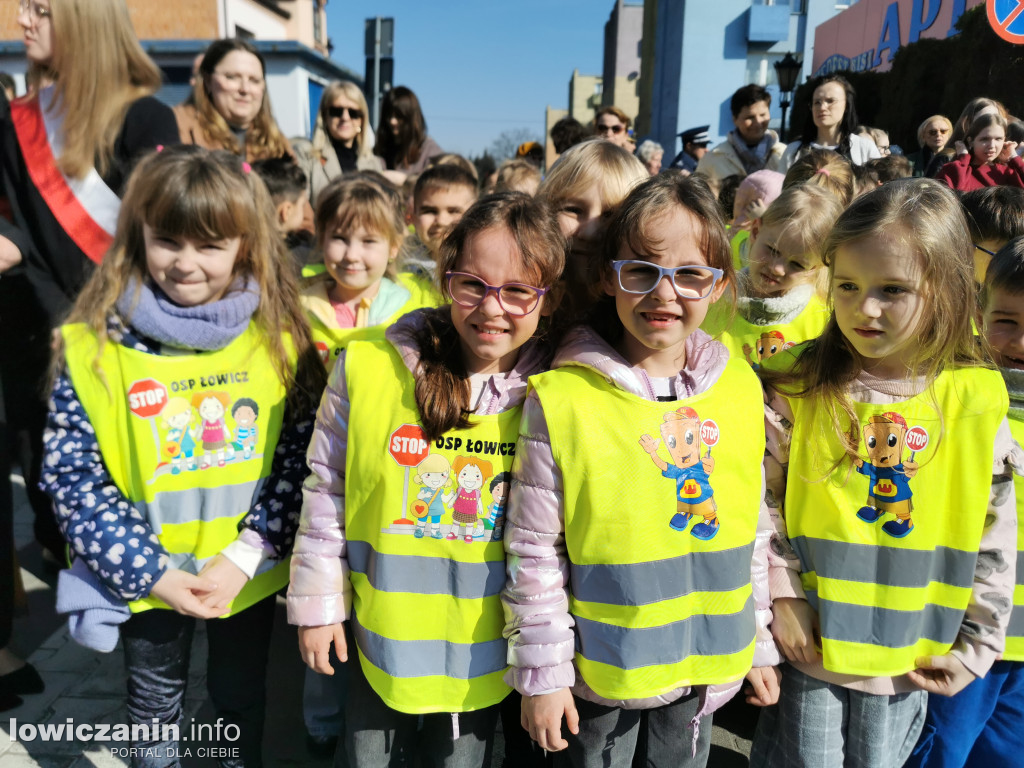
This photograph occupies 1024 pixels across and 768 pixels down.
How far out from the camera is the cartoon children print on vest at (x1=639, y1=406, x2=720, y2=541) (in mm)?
1605

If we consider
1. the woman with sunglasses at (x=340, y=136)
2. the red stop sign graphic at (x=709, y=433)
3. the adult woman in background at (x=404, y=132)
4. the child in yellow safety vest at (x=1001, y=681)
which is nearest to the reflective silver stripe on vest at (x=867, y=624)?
the child in yellow safety vest at (x=1001, y=681)

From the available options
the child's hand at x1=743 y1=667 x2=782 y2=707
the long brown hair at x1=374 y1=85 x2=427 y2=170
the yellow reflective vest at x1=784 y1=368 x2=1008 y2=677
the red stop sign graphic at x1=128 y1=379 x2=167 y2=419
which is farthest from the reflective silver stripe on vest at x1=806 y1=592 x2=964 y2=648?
the long brown hair at x1=374 y1=85 x2=427 y2=170

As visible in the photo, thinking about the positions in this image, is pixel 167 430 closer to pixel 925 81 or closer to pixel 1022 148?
pixel 1022 148

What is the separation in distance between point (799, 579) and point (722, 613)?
0.95 ft

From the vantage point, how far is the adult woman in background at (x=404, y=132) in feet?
16.3

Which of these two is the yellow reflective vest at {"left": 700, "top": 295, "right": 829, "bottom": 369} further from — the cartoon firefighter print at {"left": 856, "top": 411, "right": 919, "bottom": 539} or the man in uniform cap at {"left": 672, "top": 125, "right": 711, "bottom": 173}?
the man in uniform cap at {"left": 672, "top": 125, "right": 711, "bottom": 173}

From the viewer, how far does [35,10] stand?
2322 mm

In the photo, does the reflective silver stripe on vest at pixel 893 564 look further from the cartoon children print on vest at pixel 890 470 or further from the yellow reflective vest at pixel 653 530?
the yellow reflective vest at pixel 653 530

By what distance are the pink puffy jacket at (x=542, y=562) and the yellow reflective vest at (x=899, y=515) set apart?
1.14 ft

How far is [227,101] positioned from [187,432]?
2.18 meters

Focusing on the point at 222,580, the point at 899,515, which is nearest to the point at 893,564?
the point at 899,515

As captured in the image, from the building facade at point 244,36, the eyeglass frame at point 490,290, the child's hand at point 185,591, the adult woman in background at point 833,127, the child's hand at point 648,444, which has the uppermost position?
the building facade at point 244,36

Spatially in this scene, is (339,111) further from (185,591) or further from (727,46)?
(727,46)

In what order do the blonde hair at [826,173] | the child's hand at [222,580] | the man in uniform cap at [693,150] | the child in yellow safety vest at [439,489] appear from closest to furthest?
the child in yellow safety vest at [439,489], the child's hand at [222,580], the blonde hair at [826,173], the man in uniform cap at [693,150]
